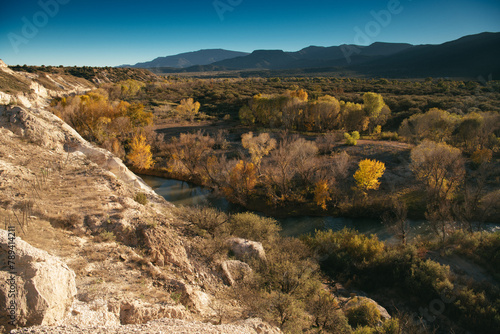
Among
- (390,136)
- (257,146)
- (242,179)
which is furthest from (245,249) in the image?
(390,136)

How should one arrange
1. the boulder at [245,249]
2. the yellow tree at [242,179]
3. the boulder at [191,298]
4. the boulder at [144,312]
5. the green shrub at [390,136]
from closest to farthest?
1. the boulder at [144,312]
2. the boulder at [191,298]
3. the boulder at [245,249]
4. the yellow tree at [242,179]
5. the green shrub at [390,136]

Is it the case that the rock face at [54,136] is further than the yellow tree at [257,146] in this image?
No

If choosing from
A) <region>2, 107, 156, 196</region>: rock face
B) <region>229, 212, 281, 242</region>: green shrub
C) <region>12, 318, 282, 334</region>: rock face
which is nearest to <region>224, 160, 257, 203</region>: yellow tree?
<region>229, 212, 281, 242</region>: green shrub

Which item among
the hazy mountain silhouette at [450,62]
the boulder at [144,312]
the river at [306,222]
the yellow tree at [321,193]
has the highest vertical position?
the hazy mountain silhouette at [450,62]

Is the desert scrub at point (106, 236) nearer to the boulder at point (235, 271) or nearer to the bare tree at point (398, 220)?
the boulder at point (235, 271)

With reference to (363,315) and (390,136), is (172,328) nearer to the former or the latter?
(363,315)

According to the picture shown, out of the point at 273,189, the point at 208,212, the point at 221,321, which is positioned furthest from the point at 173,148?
the point at 221,321

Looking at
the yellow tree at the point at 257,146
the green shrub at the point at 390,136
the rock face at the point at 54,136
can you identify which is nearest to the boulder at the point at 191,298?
the rock face at the point at 54,136

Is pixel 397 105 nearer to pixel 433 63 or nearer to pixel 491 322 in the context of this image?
pixel 491 322
